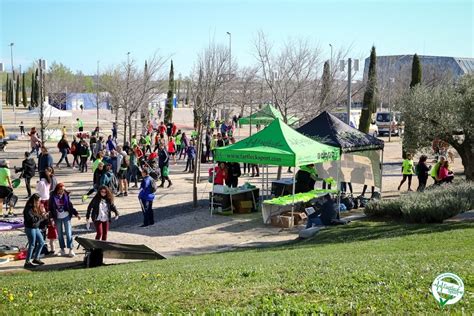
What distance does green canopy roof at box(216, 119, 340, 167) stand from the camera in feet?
51.5

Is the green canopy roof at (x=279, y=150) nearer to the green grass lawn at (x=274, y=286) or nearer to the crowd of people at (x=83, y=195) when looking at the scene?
the crowd of people at (x=83, y=195)

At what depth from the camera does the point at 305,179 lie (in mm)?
18312

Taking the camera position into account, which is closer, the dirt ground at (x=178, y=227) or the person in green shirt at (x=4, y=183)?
the dirt ground at (x=178, y=227)

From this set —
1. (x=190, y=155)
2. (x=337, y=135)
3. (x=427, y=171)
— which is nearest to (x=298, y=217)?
(x=337, y=135)

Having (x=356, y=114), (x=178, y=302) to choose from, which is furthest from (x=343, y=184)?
(x=356, y=114)

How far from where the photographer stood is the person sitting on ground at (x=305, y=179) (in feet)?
60.1

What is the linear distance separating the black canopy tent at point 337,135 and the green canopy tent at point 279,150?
17.5 inches

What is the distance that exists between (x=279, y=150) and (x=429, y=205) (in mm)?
3851

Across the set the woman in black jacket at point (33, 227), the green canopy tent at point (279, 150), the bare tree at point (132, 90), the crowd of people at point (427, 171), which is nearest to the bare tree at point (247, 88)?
the bare tree at point (132, 90)

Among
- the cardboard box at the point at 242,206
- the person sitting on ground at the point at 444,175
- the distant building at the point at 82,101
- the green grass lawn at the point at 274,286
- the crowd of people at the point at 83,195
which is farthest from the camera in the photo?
the distant building at the point at 82,101

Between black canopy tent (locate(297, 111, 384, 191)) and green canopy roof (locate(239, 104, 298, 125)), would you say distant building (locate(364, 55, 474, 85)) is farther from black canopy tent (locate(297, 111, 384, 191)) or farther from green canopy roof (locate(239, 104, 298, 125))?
black canopy tent (locate(297, 111, 384, 191))

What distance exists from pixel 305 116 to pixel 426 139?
326 inches

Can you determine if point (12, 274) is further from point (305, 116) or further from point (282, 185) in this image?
point (305, 116)

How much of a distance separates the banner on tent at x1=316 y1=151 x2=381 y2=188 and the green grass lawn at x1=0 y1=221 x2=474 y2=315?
815 cm
